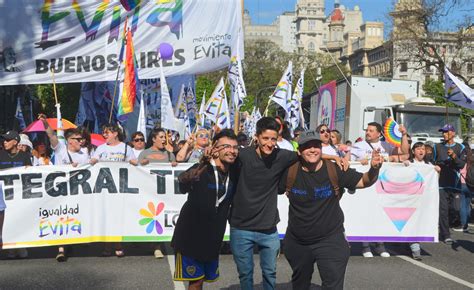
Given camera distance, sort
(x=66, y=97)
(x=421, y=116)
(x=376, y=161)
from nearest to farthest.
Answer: (x=376, y=161) → (x=421, y=116) → (x=66, y=97)

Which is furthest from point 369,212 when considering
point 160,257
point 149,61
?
A: point 149,61

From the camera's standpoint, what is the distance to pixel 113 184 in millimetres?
8102

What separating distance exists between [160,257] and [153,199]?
727 mm

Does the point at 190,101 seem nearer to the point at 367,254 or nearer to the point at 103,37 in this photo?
the point at 103,37

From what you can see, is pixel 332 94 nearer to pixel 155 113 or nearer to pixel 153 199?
pixel 155 113

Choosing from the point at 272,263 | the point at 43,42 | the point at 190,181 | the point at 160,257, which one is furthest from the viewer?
the point at 43,42

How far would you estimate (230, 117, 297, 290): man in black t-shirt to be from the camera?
5.04 metres

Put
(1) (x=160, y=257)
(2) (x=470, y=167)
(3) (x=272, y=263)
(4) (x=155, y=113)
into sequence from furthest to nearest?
(4) (x=155, y=113)
(2) (x=470, y=167)
(1) (x=160, y=257)
(3) (x=272, y=263)

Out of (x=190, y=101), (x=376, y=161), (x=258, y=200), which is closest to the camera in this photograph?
(x=376, y=161)

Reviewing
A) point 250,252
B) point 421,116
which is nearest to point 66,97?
point 421,116

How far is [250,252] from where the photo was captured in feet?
16.8

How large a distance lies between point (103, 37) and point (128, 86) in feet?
7.00

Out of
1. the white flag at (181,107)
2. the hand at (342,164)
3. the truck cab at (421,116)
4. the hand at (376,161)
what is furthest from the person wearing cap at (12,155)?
the truck cab at (421,116)

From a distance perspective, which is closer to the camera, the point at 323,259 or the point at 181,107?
the point at 323,259
